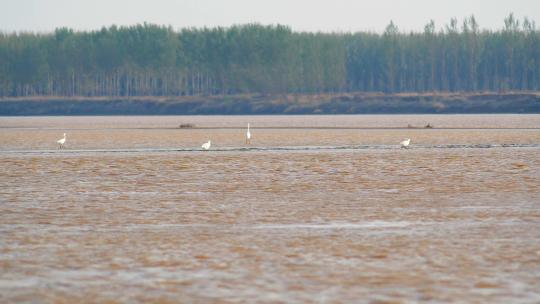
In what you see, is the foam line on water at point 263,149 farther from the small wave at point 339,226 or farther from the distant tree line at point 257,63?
the distant tree line at point 257,63

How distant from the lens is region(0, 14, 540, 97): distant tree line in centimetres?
16562

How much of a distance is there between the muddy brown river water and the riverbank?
97669mm

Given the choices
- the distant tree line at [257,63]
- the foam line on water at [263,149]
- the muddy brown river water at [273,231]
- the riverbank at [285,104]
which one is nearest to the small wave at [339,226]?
the muddy brown river water at [273,231]

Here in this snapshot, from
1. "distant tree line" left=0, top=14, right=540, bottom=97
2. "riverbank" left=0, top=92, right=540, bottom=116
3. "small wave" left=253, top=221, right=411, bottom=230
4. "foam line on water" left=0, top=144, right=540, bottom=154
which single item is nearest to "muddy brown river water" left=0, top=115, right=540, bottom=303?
"small wave" left=253, top=221, right=411, bottom=230

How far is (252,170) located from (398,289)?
16.6 m

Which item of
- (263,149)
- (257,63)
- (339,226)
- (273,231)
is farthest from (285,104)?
(273,231)

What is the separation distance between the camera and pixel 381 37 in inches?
7328

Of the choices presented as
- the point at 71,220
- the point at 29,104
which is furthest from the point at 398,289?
the point at 29,104

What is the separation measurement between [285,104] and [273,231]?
128599 millimetres

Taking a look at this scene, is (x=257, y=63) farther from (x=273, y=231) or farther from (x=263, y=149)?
(x=273, y=231)

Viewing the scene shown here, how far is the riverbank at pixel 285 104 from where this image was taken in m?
128

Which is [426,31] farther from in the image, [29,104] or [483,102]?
[29,104]

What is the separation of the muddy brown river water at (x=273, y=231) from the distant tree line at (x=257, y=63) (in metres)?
137

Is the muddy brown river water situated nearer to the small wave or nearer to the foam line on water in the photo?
the small wave
